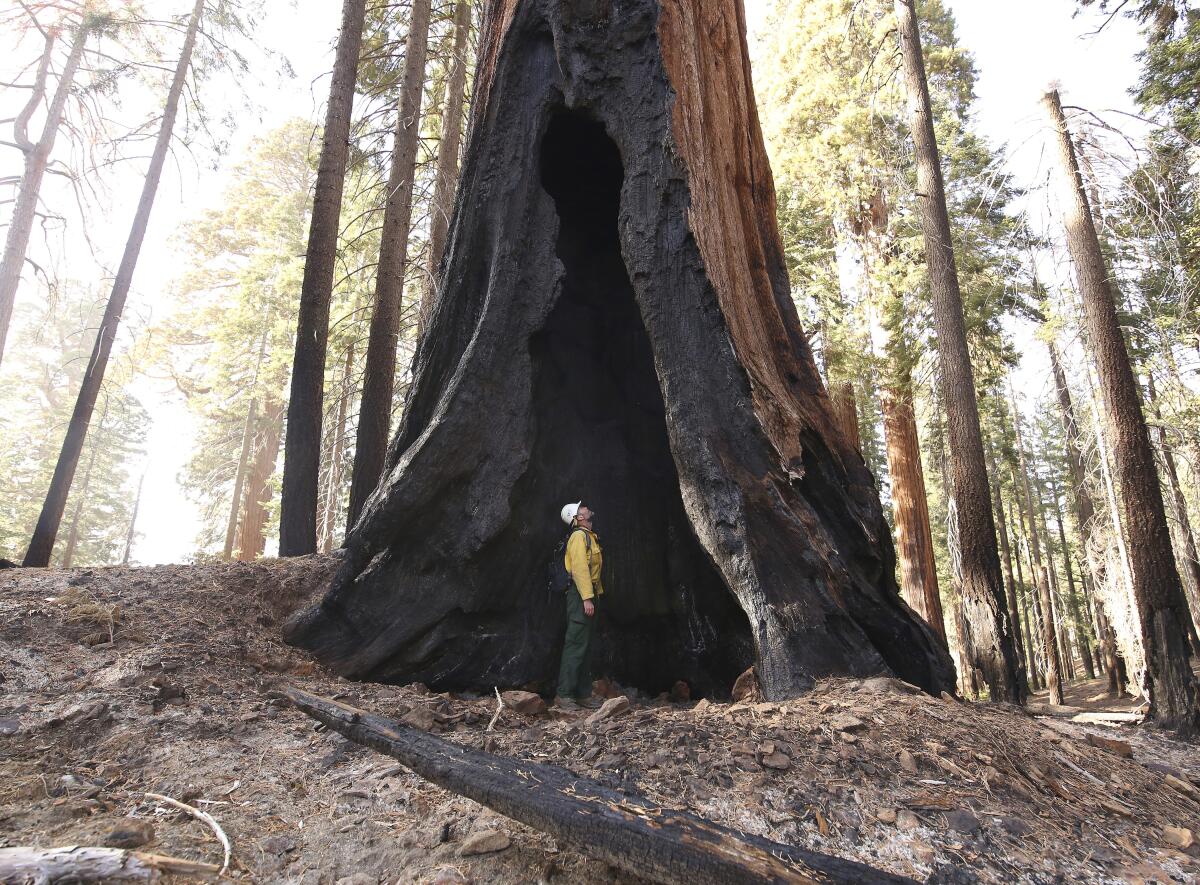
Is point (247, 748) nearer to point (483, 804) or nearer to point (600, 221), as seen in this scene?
point (483, 804)

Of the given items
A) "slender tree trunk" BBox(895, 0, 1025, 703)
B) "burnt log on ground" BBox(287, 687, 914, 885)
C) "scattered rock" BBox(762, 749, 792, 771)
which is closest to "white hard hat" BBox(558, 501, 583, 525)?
"burnt log on ground" BBox(287, 687, 914, 885)

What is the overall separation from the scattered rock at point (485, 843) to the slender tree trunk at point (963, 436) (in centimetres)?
739

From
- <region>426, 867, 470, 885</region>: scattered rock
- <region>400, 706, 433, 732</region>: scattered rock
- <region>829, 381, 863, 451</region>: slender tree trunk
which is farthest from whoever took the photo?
<region>829, 381, 863, 451</region>: slender tree trunk

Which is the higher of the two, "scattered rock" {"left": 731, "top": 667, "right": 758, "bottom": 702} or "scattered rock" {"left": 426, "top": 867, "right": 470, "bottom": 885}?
"scattered rock" {"left": 731, "top": 667, "right": 758, "bottom": 702}

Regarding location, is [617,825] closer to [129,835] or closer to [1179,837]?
[129,835]

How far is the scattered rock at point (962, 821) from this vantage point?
2539 millimetres

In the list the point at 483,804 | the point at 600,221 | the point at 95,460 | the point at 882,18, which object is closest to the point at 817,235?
the point at 882,18

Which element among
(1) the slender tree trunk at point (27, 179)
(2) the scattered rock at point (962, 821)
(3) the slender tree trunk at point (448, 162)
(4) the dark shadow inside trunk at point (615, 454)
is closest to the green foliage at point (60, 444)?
(1) the slender tree trunk at point (27, 179)

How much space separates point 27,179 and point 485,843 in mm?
20508

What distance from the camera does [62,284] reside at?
1575cm

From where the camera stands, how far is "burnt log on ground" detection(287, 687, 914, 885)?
194cm

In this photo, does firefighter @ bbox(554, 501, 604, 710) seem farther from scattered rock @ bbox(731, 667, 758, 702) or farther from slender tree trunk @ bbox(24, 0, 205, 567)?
slender tree trunk @ bbox(24, 0, 205, 567)

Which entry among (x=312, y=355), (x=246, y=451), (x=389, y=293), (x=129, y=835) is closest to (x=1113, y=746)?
(x=129, y=835)

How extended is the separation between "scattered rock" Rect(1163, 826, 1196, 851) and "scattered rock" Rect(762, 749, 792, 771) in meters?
1.55
